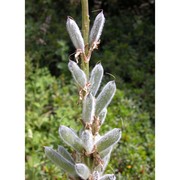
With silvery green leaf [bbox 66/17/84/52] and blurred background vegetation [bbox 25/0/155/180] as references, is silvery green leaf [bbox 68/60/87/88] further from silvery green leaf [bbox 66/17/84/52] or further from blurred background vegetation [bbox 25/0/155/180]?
blurred background vegetation [bbox 25/0/155/180]

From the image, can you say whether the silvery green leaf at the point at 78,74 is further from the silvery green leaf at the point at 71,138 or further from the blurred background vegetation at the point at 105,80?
the blurred background vegetation at the point at 105,80

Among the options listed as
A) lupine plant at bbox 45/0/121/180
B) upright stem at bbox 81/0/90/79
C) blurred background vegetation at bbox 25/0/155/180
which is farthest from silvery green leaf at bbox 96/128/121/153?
blurred background vegetation at bbox 25/0/155/180

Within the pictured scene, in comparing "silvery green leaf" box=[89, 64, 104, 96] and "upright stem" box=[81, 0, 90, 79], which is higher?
"upright stem" box=[81, 0, 90, 79]

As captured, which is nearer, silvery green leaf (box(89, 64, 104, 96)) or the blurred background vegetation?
silvery green leaf (box(89, 64, 104, 96))

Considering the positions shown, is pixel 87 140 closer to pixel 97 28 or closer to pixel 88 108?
pixel 88 108

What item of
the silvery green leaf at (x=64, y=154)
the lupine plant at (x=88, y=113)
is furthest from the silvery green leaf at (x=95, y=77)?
the silvery green leaf at (x=64, y=154)

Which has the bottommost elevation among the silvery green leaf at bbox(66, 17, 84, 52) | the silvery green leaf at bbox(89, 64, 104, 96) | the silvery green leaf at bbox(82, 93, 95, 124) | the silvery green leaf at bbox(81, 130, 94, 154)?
the silvery green leaf at bbox(81, 130, 94, 154)

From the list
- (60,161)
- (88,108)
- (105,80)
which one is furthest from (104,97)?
(105,80)
